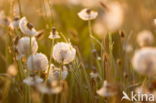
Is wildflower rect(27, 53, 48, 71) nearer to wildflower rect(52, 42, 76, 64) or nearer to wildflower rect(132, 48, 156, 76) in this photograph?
wildflower rect(52, 42, 76, 64)

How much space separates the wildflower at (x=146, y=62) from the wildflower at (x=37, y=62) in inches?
15.2

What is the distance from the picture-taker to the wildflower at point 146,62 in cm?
85

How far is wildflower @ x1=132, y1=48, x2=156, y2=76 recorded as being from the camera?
847 millimetres

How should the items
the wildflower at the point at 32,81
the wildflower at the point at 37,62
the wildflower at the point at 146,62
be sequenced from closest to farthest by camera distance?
the wildflower at the point at 146,62 < the wildflower at the point at 32,81 < the wildflower at the point at 37,62

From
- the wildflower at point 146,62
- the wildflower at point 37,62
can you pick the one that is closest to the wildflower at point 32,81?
the wildflower at point 37,62

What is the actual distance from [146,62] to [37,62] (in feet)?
1.34

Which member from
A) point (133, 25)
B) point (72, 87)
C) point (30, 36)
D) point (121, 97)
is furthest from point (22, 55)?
point (133, 25)

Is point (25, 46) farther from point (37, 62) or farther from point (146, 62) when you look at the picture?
point (146, 62)

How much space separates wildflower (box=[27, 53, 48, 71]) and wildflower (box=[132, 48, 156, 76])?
385 mm

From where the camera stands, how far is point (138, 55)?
0.86m

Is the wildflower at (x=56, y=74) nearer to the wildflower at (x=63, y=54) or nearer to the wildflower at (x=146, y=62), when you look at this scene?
the wildflower at (x=63, y=54)

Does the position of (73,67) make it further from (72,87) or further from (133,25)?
(133,25)

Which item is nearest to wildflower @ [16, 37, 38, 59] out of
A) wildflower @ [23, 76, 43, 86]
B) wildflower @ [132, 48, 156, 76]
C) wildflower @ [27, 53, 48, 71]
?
wildflower @ [27, 53, 48, 71]

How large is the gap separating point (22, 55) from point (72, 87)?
0.19 m
